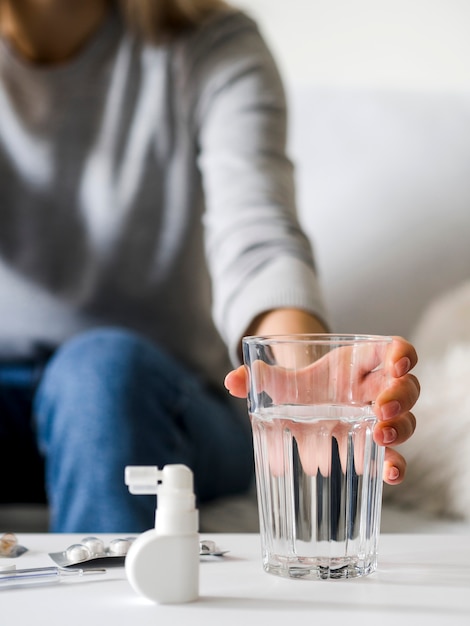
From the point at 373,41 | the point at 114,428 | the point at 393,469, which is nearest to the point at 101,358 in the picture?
the point at 114,428

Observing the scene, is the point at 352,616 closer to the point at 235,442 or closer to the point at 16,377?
the point at 235,442

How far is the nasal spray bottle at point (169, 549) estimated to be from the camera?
430 mm

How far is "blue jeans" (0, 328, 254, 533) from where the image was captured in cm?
83

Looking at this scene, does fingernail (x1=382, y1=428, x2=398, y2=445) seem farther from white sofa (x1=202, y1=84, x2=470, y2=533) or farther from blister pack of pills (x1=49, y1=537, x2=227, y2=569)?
white sofa (x1=202, y1=84, x2=470, y2=533)

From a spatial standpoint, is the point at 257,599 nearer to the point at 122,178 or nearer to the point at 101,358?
the point at 101,358

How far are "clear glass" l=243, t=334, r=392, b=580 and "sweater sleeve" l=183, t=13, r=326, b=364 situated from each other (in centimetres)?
45

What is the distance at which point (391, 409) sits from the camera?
494 mm

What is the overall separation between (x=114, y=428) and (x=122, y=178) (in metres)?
0.59

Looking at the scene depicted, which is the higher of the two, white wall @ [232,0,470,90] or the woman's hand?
white wall @ [232,0,470,90]

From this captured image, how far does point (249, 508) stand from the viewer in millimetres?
1091

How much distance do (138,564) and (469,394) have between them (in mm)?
709

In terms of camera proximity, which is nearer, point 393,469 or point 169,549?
point 169,549

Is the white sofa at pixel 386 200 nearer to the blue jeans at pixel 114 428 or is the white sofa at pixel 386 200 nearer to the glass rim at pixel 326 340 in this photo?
the blue jeans at pixel 114 428

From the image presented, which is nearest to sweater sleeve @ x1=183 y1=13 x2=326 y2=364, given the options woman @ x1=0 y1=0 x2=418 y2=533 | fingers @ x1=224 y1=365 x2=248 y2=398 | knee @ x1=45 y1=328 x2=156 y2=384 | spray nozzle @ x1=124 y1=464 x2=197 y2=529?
woman @ x1=0 y1=0 x2=418 y2=533
